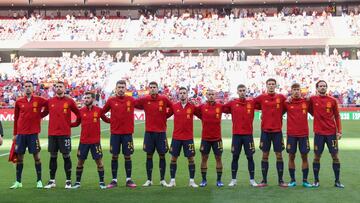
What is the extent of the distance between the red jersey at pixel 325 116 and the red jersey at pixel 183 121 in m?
2.46

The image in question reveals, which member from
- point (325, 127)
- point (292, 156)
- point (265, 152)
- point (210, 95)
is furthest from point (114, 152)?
point (325, 127)

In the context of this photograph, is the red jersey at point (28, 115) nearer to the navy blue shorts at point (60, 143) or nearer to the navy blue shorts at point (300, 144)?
the navy blue shorts at point (60, 143)

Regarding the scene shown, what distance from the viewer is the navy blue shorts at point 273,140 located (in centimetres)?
1123

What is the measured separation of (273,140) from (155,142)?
2350 mm

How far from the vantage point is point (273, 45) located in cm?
5153

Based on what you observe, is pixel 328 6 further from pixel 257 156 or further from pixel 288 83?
pixel 257 156

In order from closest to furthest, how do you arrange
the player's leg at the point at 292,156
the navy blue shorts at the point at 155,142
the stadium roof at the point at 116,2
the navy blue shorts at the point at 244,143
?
the player's leg at the point at 292,156 → the navy blue shorts at the point at 244,143 → the navy blue shorts at the point at 155,142 → the stadium roof at the point at 116,2

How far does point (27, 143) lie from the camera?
11234mm

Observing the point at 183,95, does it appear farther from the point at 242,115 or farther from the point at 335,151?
the point at 335,151

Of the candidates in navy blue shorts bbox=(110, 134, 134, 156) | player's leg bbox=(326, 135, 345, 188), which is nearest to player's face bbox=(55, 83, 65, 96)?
navy blue shorts bbox=(110, 134, 134, 156)

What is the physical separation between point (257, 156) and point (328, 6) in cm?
4215

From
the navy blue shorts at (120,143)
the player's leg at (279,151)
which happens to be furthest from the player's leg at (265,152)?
the navy blue shorts at (120,143)

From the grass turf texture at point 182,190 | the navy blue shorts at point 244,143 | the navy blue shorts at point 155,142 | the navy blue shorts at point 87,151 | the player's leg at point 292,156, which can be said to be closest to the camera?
the grass turf texture at point 182,190

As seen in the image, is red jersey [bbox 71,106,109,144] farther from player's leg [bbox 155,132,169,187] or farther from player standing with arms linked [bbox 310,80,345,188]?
player standing with arms linked [bbox 310,80,345,188]
